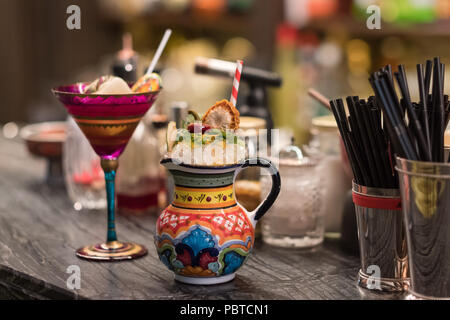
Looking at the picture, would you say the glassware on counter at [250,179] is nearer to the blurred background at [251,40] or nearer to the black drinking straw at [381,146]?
the black drinking straw at [381,146]

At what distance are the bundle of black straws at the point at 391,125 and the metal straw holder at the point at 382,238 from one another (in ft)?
0.07

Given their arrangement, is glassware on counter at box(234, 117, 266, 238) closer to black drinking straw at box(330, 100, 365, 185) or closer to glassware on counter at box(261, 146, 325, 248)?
glassware on counter at box(261, 146, 325, 248)

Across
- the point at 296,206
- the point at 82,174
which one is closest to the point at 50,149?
the point at 82,174

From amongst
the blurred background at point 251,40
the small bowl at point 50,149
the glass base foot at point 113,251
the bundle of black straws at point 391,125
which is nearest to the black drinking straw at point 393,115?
the bundle of black straws at point 391,125

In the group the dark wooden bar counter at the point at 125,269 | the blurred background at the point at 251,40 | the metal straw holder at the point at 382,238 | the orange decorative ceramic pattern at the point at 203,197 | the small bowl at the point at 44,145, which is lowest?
the dark wooden bar counter at the point at 125,269

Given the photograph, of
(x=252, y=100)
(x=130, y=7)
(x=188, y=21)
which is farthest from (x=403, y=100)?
(x=130, y=7)

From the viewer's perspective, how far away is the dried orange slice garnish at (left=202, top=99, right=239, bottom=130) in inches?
39.7

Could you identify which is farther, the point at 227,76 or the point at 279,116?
the point at 279,116

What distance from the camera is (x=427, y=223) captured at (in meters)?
0.90

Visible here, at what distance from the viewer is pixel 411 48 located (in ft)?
9.62

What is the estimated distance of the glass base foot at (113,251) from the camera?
3.77 feet

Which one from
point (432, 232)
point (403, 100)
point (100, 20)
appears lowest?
point (432, 232)

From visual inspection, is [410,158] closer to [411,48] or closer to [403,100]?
[403,100]
